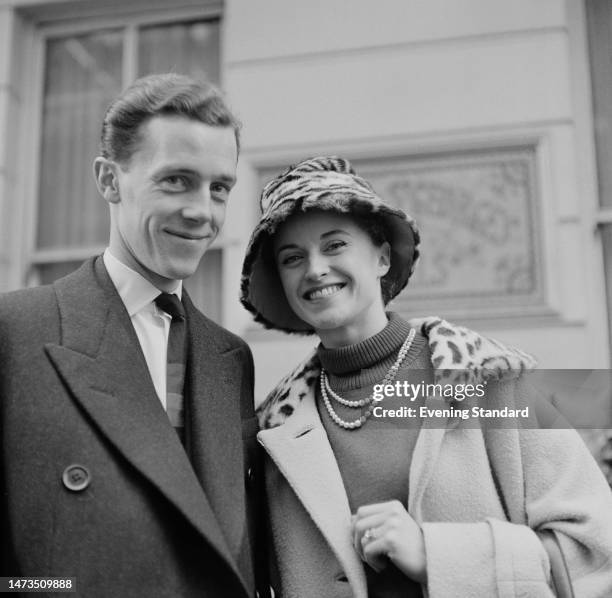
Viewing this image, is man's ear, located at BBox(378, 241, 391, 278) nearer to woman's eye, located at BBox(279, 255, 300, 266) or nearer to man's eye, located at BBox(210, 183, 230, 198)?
woman's eye, located at BBox(279, 255, 300, 266)

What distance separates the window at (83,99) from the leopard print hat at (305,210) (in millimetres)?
2274

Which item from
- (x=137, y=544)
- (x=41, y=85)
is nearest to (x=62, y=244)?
(x=41, y=85)

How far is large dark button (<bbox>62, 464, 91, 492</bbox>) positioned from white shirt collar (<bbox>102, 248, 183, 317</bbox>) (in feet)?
1.42

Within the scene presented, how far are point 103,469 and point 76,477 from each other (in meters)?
0.06

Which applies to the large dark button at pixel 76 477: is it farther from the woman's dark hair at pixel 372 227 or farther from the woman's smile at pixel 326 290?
the woman's dark hair at pixel 372 227

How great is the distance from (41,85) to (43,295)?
309 centimetres

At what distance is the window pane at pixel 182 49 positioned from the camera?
4.35m

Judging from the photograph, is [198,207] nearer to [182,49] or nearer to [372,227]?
[372,227]

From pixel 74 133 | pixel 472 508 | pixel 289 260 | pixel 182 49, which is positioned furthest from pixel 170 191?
pixel 74 133

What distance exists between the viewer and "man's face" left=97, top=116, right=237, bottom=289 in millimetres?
1830

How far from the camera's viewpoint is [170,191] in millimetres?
1841

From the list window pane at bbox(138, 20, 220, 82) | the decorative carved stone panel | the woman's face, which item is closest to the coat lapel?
the woman's face

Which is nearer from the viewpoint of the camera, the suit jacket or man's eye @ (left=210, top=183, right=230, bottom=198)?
the suit jacket

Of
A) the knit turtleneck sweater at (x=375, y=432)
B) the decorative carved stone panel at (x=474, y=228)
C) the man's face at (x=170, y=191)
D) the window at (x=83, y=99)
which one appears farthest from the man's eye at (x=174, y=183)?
the window at (x=83, y=99)
